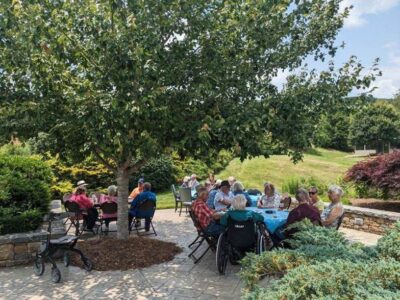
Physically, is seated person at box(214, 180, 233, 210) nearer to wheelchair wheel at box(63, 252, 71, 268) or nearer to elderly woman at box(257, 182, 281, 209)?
elderly woman at box(257, 182, 281, 209)

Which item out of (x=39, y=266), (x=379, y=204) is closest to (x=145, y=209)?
(x=39, y=266)

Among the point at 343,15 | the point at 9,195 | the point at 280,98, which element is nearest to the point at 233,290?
the point at 280,98

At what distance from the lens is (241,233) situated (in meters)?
6.20

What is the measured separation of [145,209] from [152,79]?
3956mm

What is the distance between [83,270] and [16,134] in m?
2.49

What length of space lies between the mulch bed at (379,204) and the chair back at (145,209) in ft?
19.1

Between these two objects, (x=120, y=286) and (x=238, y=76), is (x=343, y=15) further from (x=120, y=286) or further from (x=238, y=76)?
(x=120, y=286)

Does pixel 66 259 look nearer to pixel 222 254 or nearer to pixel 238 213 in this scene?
pixel 222 254

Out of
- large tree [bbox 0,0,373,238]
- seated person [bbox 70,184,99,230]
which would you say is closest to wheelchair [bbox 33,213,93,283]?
large tree [bbox 0,0,373,238]

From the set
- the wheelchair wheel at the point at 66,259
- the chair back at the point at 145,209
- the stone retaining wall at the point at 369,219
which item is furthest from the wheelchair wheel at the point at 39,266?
the stone retaining wall at the point at 369,219

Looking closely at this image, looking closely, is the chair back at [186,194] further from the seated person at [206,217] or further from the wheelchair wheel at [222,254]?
the wheelchair wheel at [222,254]

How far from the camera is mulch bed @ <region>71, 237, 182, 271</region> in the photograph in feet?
21.8

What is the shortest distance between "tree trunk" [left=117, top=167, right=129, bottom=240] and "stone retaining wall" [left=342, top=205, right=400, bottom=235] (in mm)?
5582

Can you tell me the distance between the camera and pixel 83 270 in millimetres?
6457
